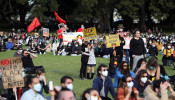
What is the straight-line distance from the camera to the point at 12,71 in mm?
7723

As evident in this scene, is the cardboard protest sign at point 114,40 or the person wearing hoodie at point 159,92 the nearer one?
the person wearing hoodie at point 159,92

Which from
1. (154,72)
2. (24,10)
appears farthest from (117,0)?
(154,72)

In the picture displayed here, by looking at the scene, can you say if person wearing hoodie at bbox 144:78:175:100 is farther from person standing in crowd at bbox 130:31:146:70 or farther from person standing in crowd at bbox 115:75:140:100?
person standing in crowd at bbox 130:31:146:70

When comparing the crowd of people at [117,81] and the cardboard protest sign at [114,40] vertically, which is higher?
the cardboard protest sign at [114,40]

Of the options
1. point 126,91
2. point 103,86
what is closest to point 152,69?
point 103,86

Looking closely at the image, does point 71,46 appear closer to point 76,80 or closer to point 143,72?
point 76,80

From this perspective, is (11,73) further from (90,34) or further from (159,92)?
(90,34)

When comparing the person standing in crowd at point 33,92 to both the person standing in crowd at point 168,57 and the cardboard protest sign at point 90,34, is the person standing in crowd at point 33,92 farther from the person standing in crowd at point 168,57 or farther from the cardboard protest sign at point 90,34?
the person standing in crowd at point 168,57

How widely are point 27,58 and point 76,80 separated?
2.16 m

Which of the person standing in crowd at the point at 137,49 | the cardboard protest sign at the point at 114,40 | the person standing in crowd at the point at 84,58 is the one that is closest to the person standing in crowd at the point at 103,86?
the person standing in crowd at the point at 137,49

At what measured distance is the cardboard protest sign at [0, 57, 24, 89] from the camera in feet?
24.8

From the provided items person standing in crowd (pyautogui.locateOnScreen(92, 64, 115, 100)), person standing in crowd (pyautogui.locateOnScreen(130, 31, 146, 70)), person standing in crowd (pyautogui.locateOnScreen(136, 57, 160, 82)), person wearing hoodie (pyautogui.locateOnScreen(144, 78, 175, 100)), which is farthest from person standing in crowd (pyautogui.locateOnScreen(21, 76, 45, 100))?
person standing in crowd (pyautogui.locateOnScreen(130, 31, 146, 70))

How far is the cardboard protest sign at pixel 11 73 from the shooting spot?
298 inches

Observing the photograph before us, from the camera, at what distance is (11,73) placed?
7695 millimetres
